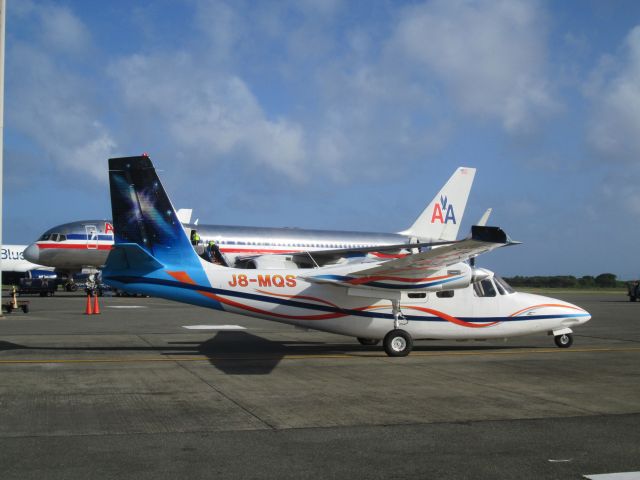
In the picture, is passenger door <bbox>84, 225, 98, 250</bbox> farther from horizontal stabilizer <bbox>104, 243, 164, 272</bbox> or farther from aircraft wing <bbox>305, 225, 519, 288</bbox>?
aircraft wing <bbox>305, 225, 519, 288</bbox>

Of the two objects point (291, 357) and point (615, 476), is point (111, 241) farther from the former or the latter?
point (615, 476)

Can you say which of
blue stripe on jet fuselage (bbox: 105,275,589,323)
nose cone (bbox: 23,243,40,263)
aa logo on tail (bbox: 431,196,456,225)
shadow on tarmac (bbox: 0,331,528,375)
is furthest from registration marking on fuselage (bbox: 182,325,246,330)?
aa logo on tail (bbox: 431,196,456,225)

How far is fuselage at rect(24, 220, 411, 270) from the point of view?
43.3 metres

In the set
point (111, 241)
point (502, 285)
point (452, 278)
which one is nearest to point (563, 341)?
point (502, 285)

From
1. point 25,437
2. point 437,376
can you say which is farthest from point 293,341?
point 25,437

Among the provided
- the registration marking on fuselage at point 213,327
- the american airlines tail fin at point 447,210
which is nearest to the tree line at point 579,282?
the american airlines tail fin at point 447,210

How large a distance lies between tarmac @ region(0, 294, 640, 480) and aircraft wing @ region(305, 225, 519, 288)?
176 centimetres

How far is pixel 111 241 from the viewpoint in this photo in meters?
45.2

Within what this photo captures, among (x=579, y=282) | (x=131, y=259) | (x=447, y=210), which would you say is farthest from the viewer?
(x=579, y=282)

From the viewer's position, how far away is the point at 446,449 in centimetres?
775

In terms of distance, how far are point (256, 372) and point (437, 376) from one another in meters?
3.50

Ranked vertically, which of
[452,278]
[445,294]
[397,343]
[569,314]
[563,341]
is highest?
[452,278]

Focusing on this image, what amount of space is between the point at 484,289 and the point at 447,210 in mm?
31102

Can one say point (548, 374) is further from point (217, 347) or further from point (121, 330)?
point (121, 330)
